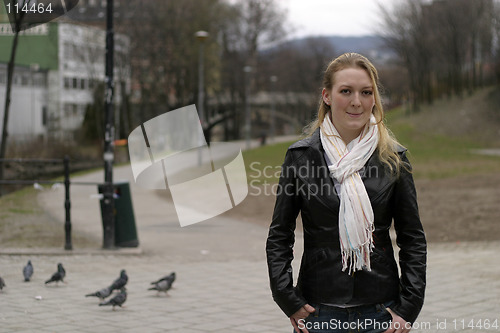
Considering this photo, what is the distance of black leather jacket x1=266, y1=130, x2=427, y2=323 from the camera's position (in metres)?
2.95

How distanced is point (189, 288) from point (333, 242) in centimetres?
572

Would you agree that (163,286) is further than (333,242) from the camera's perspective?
Yes

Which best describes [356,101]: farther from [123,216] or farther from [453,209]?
[453,209]

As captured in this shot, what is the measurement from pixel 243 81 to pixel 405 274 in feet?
234

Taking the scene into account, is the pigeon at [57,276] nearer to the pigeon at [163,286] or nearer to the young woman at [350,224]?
the pigeon at [163,286]

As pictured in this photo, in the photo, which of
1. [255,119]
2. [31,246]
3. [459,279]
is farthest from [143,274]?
[255,119]

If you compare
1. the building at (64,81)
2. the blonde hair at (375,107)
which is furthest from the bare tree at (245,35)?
the blonde hair at (375,107)

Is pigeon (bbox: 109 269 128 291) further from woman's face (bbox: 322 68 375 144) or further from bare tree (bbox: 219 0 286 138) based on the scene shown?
bare tree (bbox: 219 0 286 138)

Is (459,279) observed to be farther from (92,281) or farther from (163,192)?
(163,192)

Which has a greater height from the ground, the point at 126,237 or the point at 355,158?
the point at 355,158

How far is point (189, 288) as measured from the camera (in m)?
8.48

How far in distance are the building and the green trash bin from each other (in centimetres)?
1286

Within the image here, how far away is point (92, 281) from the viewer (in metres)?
8.92

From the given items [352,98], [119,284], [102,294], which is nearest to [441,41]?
[119,284]
